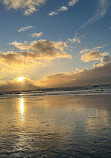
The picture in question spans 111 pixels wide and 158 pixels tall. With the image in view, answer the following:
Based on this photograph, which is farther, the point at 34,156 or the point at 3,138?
the point at 3,138

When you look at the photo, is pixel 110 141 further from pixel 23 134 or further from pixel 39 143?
pixel 23 134

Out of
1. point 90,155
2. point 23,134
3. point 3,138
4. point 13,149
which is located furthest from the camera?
point 23,134

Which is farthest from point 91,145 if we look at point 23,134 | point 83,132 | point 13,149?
point 23,134

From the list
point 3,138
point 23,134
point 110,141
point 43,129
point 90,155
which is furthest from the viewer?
point 43,129

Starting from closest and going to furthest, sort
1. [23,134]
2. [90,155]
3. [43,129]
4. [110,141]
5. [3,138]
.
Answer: [90,155]
[110,141]
[3,138]
[23,134]
[43,129]

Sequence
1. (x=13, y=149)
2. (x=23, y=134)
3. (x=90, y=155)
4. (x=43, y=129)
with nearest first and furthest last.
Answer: (x=90, y=155) < (x=13, y=149) < (x=23, y=134) < (x=43, y=129)

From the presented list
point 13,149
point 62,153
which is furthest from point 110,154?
point 13,149

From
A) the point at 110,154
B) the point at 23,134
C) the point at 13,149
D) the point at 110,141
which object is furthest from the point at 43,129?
the point at 110,154

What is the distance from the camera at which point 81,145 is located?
7148 millimetres

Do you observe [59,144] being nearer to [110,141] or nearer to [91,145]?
[91,145]

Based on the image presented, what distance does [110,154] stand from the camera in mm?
6184

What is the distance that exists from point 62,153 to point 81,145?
43.9 inches

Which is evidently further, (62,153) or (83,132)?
(83,132)

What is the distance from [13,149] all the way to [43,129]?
11.0ft
